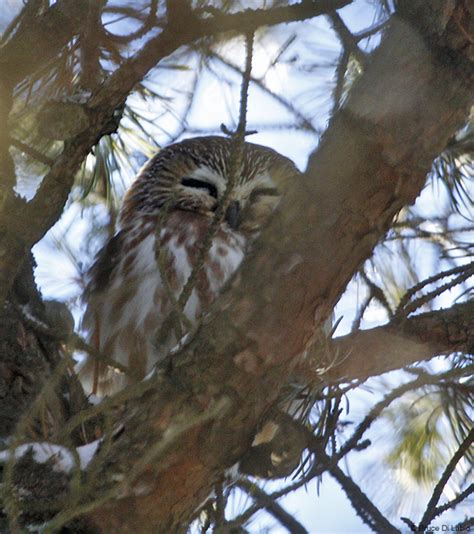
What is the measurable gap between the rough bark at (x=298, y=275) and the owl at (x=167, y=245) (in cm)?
95

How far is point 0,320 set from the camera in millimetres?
2676

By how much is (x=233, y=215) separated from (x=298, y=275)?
5.67ft

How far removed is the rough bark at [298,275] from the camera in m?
2.08

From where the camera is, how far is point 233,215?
149 inches

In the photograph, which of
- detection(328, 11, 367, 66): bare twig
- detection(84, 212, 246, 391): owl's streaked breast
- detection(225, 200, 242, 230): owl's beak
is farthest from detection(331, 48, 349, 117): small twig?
detection(225, 200, 242, 230): owl's beak

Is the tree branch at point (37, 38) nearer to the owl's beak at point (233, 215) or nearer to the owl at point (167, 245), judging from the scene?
the owl at point (167, 245)

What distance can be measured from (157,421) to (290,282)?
422mm

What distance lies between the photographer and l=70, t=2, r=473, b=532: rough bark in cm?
208

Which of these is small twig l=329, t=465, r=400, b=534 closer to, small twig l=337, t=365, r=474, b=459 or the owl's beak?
small twig l=337, t=365, r=474, b=459

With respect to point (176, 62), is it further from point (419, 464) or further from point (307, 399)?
point (419, 464)

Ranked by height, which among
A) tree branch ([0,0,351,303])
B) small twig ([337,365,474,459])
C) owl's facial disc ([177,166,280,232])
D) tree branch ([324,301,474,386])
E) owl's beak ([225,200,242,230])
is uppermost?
owl's facial disc ([177,166,280,232])

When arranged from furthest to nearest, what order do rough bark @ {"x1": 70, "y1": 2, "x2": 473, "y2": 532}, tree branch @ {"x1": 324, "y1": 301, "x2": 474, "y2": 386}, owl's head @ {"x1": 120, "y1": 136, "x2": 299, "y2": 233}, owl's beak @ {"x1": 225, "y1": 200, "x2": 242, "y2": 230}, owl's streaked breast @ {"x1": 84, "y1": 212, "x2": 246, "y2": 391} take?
owl's head @ {"x1": 120, "y1": 136, "x2": 299, "y2": 233} < owl's beak @ {"x1": 225, "y1": 200, "x2": 242, "y2": 230} < owl's streaked breast @ {"x1": 84, "y1": 212, "x2": 246, "y2": 391} < tree branch @ {"x1": 324, "y1": 301, "x2": 474, "y2": 386} < rough bark @ {"x1": 70, "y1": 2, "x2": 473, "y2": 532}

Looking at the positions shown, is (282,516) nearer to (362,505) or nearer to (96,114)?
(362,505)

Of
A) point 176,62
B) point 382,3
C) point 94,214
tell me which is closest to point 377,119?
point 382,3
